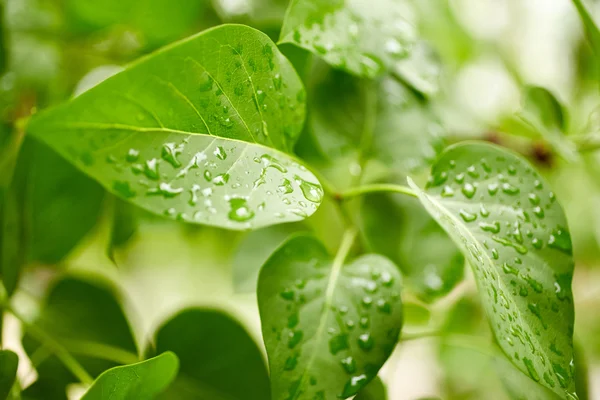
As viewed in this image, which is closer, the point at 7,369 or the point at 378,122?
the point at 7,369

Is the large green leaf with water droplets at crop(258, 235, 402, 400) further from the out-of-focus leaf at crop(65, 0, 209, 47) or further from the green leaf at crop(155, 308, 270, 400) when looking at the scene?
the out-of-focus leaf at crop(65, 0, 209, 47)

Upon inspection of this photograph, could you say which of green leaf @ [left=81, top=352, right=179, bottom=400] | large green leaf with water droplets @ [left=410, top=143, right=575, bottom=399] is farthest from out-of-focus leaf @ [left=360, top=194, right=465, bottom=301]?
green leaf @ [left=81, top=352, right=179, bottom=400]

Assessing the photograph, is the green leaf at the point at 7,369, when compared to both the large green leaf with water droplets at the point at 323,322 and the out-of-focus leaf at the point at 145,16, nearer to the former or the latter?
the large green leaf with water droplets at the point at 323,322

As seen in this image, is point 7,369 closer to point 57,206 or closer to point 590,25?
point 57,206

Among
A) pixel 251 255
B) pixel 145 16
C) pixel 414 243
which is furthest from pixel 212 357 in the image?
pixel 145 16

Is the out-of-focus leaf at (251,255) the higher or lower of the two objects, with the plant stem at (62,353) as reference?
higher

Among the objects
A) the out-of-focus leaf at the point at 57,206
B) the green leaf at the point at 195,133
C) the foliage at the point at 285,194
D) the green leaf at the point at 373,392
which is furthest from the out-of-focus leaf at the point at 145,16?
the green leaf at the point at 373,392

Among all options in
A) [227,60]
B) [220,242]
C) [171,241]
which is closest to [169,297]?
[171,241]

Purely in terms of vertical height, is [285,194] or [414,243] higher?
[285,194]
